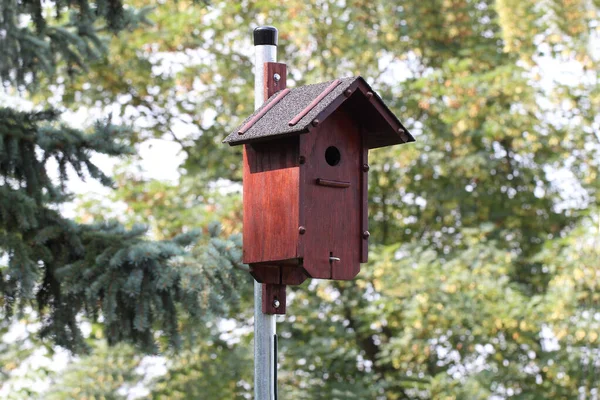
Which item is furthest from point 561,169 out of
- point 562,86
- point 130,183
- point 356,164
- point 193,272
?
point 356,164

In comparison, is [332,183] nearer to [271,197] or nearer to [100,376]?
[271,197]

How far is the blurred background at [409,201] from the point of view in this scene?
852 centimetres

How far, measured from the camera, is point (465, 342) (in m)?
8.92

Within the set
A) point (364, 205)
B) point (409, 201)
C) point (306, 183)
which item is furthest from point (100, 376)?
point (306, 183)

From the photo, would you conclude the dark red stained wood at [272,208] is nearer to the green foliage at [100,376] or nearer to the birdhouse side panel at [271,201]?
the birdhouse side panel at [271,201]

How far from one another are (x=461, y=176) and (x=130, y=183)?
3161mm

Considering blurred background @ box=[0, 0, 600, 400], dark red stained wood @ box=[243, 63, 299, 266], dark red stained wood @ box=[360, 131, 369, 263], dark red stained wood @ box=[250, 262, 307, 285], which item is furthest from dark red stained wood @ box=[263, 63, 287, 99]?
blurred background @ box=[0, 0, 600, 400]

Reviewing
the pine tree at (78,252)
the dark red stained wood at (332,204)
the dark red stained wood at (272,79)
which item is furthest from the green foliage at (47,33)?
the dark red stained wood at (332,204)

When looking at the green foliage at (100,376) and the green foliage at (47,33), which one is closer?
the green foliage at (47,33)

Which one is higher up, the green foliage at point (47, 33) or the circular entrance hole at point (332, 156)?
the green foliage at point (47, 33)

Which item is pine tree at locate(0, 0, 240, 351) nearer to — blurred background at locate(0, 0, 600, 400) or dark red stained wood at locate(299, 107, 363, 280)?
dark red stained wood at locate(299, 107, 363, 280)

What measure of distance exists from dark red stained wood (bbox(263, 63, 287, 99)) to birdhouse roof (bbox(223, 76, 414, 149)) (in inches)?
1.2

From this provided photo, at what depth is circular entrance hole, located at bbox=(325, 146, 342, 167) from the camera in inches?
140

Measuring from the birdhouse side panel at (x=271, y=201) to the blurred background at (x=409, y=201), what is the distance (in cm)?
487
